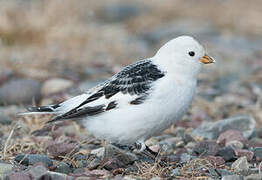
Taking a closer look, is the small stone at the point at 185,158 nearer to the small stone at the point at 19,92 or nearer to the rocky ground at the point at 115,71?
the rocky ground at the point at 115,71

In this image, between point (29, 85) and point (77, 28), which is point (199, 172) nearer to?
point (29, 85)

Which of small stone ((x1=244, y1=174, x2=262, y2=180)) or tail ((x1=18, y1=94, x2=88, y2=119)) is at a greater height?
tail ((x1=18, y1=94, x2=88, y2=119))

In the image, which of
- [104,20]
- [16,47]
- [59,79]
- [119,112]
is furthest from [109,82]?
[104,20]

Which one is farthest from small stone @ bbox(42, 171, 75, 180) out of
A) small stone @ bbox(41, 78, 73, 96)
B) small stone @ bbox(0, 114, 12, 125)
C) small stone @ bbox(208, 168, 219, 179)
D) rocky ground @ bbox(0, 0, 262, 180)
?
small stone @ bbox(41, 78, 73, 96)

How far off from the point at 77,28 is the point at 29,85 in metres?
2.18

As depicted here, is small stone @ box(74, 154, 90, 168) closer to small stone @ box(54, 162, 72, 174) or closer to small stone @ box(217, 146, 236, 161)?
small stone @ box(54, 162, 72, 174)

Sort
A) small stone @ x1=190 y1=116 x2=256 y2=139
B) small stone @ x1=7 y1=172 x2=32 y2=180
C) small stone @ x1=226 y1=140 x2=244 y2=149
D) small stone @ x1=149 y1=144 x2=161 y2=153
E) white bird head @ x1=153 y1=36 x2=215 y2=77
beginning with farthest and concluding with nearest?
small stone @ x1=190 y1=116 x2=256 y2=139
small stone @ x1=226 y1=140 x2=244 y2=149
small stone @ x1=149 y1=144 x2=161 y2=153
white bird head @ x1=153 y1=36 x2=215 y2=77
small stone @ x1=7 y1=172 x2=32 y2=180

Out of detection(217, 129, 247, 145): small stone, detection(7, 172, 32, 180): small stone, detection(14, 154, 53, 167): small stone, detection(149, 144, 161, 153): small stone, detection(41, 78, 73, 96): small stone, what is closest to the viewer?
detection(7, 172, 32, 180): small stone

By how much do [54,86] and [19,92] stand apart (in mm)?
476

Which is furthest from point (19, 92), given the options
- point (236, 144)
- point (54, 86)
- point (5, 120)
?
point (236, 144)

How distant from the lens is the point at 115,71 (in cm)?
680

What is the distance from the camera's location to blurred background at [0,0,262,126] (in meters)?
6.00

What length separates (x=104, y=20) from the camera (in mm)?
10312

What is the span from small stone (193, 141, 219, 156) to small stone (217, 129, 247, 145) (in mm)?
295
